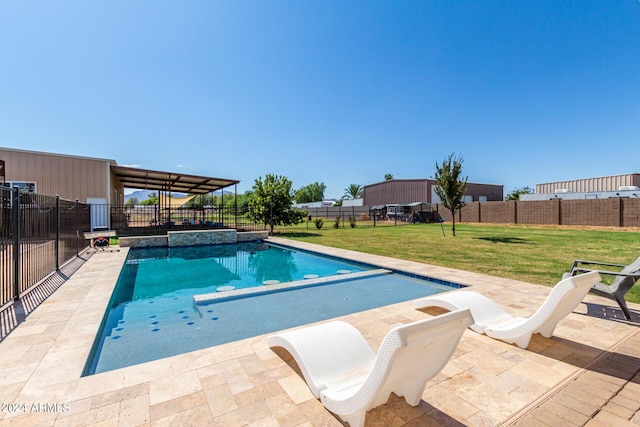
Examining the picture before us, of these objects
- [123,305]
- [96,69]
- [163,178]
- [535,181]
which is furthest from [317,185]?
[123,305]

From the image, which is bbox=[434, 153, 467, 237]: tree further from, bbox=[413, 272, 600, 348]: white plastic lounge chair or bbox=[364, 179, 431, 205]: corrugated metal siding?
bbox=[364, 179, 431, 205]: corrugated metal siding

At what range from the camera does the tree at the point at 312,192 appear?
73625 mm

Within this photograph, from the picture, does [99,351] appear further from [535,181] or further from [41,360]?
[535,181]

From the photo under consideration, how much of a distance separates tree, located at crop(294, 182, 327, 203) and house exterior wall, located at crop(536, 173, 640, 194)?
48.0m

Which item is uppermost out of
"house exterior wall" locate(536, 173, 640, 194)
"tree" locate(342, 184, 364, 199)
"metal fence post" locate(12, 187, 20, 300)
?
"tree" locate(342, 184, 364, 199)

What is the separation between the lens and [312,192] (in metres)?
75.7

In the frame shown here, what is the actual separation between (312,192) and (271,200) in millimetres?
58223

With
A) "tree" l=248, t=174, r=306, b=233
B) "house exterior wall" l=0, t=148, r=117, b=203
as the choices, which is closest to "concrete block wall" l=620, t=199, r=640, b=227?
"tree" l=248, t=174, r=306, b=233

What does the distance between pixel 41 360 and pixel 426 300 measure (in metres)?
4.56

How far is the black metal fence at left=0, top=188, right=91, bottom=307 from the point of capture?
4363 mm

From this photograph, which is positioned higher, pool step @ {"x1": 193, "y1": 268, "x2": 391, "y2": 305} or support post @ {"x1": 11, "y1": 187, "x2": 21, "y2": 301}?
support post @ {"x1": 11, "y1": 187, "x2": 21, "y2": 301}

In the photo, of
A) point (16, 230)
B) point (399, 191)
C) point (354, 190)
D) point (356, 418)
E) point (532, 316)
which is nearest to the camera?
point (356, 418)

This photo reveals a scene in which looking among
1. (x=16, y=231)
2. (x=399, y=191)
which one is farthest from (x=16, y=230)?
(x=399, y=191)

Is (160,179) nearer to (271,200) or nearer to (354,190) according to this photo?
(271,200)
